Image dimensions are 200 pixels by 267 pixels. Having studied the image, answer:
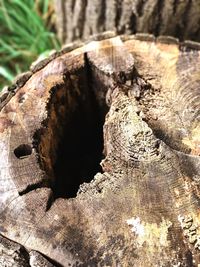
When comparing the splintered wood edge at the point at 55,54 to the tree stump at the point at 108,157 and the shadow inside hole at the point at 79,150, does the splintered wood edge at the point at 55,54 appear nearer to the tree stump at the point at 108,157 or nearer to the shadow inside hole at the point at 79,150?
the tree stump at the point at 108,157

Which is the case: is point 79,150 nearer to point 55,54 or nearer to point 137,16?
point 55,54

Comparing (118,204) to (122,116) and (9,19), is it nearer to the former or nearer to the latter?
(122,116)

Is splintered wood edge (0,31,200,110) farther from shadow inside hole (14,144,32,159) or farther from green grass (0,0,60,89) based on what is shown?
green grass (0,0,60,89)

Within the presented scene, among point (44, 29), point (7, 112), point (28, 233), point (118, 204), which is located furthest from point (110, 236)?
point (44, 29)

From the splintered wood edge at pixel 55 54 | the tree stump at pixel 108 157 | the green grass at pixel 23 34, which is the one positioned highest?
the splintered wood edge at pixel 55 54

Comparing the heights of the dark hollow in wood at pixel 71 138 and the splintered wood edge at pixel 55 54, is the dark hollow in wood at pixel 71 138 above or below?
below

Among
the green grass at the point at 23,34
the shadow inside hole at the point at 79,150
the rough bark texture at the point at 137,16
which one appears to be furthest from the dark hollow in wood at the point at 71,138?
the green grass at the point at 23,34

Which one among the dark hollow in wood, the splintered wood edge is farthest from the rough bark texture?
the dark hollow in wood

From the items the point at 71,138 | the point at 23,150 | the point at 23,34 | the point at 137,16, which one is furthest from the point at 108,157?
the point at 23,34
